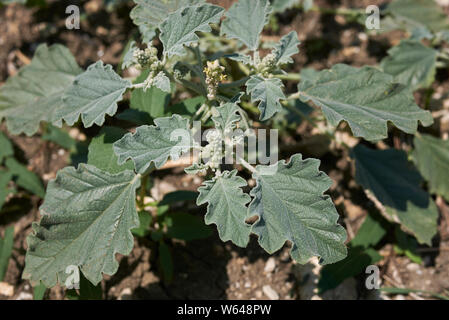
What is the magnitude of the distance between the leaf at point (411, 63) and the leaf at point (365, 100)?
0.51 meters

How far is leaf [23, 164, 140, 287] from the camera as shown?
5.83 ft

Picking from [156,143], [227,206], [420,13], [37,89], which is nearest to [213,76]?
[156,143]

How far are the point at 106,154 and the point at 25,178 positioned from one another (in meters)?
0.77

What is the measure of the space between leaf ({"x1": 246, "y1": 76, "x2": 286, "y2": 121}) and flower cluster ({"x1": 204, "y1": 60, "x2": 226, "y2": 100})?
11cm

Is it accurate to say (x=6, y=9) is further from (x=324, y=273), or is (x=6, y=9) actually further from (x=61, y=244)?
(x=324, y=273)

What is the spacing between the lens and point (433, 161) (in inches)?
101

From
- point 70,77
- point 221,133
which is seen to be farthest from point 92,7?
point 221,133

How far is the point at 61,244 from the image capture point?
5.96ft

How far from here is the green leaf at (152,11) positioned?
204 cm

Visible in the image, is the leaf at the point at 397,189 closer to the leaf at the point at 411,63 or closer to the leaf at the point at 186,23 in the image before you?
the leaf at the point at 411,63

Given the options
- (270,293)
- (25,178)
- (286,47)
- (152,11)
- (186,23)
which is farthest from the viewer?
(25,178)

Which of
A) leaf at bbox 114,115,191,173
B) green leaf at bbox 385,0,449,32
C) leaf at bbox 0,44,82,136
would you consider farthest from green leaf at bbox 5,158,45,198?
green leaf at bbox 385,0,449,32

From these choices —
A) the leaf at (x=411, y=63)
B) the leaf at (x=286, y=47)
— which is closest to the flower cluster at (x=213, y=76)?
the leaf at (x=286, y=47)

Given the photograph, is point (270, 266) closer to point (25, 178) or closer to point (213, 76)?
point (213, 76)
